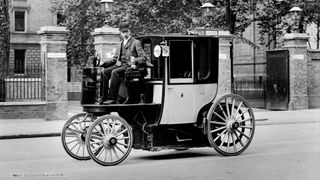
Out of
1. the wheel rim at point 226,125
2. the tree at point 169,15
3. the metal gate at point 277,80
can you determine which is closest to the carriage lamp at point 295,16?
the metal gate at point 277,80

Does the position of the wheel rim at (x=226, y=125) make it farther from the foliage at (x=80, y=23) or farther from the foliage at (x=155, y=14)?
the foliage at (x=80, y=23)

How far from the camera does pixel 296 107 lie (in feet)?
83.7

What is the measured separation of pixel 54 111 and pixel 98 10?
490 inches

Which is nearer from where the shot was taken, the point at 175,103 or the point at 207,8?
the point at 175,103

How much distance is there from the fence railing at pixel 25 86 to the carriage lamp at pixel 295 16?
35.0 ft

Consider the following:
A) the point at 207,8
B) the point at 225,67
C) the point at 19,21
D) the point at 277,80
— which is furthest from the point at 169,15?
the point at 19,21

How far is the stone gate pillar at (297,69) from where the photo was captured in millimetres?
25359

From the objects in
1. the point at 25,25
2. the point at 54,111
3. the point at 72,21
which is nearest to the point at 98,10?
the point at 72,21

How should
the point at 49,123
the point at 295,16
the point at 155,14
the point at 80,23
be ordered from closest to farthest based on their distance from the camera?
the point at 49,123, the point at 295,16, the point at 155,14, the point at 80,23

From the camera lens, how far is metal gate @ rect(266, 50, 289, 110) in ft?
83.9

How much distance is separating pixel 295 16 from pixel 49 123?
12.2 metres

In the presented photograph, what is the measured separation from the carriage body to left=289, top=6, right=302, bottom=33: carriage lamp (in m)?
14.3

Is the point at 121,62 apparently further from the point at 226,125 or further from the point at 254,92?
the point at 254,92

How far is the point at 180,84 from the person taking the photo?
10.8 meters
